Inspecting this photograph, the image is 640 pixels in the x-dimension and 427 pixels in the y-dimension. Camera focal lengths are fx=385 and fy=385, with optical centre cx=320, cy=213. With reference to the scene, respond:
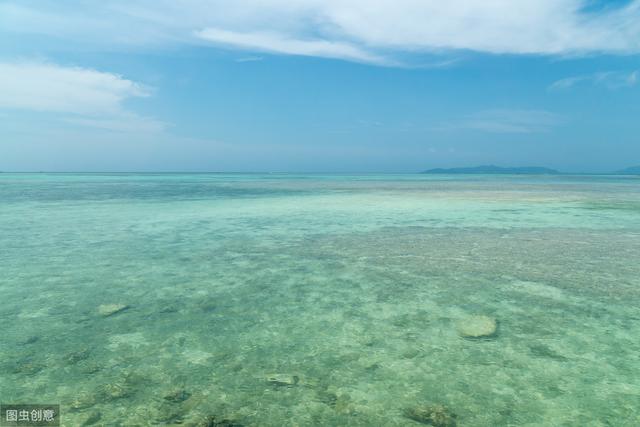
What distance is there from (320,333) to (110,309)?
2846mm

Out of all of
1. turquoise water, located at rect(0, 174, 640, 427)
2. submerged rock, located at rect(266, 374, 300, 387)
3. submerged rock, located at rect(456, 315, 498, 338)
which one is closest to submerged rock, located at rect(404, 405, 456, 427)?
turquoise water, located at rect(0, 174, 640, 427)

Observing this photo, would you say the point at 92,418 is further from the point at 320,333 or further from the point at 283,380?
the point at 320,333

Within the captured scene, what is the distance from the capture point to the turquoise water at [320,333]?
10.0 feet

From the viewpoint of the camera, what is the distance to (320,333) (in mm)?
4430

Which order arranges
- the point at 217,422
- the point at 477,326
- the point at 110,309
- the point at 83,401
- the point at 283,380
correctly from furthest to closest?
the point at 110,309, the point at 477,326, the point at 283,380, the point at 83,401, the point at 217,422

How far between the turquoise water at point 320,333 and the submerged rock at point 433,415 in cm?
5

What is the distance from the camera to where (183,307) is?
5.18 metres

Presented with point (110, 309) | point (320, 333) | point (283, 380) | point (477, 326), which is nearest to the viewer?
point (283, 380)

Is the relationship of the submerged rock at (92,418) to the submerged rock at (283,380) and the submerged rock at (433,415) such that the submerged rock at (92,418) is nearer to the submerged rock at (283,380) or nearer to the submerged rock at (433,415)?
the submerged rock at (283,380)

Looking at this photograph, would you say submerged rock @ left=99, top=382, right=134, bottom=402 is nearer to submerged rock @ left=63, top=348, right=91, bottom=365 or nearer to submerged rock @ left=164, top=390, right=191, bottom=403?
submerged rock @ left=164, top=390, right=191, bottom=403

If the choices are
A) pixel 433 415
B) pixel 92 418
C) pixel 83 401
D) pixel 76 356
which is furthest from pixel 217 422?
pixel 76 356

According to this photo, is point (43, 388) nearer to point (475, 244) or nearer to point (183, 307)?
point (183, 307)

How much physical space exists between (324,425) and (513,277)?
195 inches

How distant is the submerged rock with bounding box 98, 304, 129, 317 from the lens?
16.2 ft
